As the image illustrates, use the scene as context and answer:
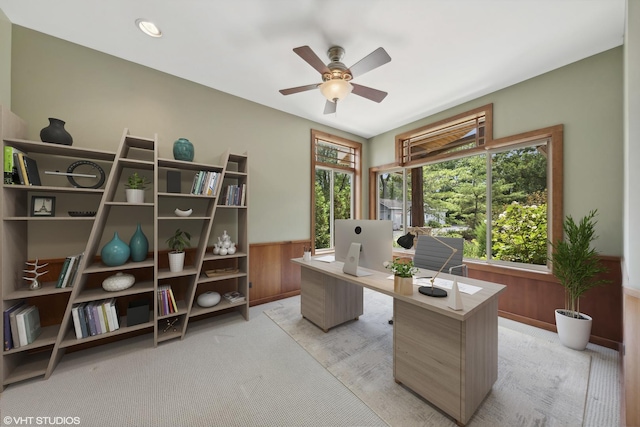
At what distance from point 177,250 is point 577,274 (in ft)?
12.8

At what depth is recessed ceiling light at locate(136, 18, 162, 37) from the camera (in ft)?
6.20

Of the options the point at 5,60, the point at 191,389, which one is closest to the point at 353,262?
the point at 191,389

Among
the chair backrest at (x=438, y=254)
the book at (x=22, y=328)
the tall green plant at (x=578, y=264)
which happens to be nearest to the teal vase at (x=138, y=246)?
the book at (x=22, y=328)

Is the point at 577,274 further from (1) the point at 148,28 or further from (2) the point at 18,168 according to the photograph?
(2) the point at 18,168

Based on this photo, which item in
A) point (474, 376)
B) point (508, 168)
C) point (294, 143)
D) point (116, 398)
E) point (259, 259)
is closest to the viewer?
point (474, 376)

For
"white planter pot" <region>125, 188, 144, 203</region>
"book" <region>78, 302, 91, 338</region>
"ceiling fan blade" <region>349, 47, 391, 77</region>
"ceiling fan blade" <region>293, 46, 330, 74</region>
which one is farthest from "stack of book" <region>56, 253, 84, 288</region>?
"ceiling fan blade" <region>349, 47, 391, 77</region>

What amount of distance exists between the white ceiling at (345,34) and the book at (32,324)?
238 cm

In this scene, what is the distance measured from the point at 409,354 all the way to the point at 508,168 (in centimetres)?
274

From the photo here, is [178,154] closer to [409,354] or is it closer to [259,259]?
[259,259]

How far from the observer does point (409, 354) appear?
5.23 ft

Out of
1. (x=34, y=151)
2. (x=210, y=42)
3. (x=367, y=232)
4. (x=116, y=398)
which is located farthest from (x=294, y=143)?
(x=116, y=398)

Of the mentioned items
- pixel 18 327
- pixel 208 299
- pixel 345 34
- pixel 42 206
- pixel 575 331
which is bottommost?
pixel 575 331

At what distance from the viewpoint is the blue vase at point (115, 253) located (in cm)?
201

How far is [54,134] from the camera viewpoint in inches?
71.7
